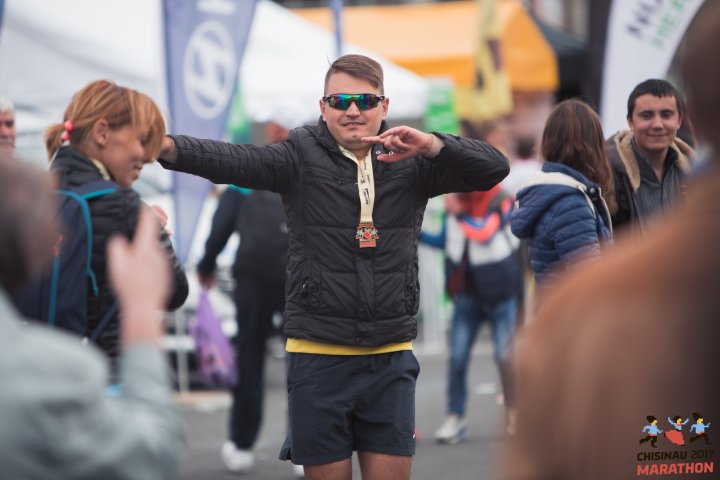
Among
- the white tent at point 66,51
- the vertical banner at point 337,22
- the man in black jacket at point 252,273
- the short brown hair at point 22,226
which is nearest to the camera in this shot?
the short brown hair at point 22,226

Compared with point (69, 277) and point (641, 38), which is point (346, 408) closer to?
point (69, 277)

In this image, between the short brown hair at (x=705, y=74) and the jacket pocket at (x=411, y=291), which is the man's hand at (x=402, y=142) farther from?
the short brown hair at (x=705, y=74)

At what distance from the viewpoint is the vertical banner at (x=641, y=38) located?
25.8 feet

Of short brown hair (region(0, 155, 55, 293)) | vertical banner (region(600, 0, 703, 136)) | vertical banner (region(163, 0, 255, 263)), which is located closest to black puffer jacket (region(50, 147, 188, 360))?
short brown hair (region(0, 155, 55, 293))

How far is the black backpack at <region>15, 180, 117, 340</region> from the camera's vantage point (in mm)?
3467

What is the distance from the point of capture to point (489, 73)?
16219 millimetres

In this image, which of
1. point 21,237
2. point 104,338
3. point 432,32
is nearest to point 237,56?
point 104,338

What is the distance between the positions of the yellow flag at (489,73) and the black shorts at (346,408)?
1207cm

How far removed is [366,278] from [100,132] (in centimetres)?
109

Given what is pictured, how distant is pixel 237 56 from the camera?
8398 mm

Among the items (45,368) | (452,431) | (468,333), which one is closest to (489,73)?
(468,333)

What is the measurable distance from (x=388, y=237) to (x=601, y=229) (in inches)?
43.2

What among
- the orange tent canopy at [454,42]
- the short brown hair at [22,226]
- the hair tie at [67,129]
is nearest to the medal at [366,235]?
the hair tie at [67,129]

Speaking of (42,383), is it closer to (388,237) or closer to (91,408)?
(91,408)
